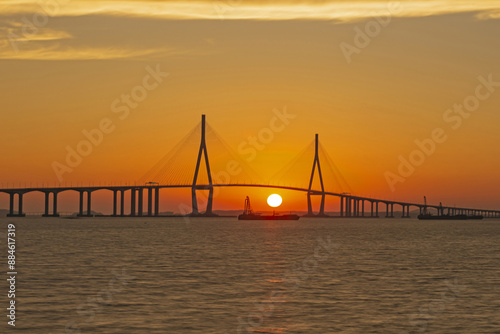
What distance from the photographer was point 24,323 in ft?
92.0

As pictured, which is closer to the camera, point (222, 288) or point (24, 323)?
point (24, 323)

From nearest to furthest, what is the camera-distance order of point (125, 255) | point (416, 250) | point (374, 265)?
point (374, 265) → point (125, 255) → point (416, 250)

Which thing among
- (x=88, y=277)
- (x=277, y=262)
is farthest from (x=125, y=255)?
(x=88, y=277)

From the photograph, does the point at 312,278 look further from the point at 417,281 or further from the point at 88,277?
the point at 88,277

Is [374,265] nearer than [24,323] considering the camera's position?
No

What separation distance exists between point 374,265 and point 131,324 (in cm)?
2813

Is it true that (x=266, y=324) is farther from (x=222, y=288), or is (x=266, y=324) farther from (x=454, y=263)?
(x=454, y=263)

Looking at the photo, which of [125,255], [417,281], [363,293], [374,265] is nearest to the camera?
[363,293]

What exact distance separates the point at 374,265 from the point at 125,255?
67.0ft

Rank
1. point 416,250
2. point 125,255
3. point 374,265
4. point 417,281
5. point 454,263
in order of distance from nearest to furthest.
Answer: point 417,281, point 374,265, point 454,263, point 125,255, point 416,250

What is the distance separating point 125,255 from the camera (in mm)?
62469

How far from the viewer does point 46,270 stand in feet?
157

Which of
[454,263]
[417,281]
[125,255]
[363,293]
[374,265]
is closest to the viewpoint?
[363,293]

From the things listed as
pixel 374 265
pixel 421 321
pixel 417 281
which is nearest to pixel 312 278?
pixel 417 281
